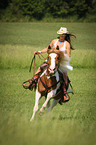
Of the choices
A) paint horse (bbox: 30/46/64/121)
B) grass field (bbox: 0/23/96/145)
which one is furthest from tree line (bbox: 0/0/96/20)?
paint horse (bbox: 30/46/64/121)

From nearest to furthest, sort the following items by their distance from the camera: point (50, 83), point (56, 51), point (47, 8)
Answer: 1. point (56, 51)
2. point (50, 83)
3. point (47, 8)

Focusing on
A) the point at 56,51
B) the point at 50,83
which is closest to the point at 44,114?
the point at 50,83

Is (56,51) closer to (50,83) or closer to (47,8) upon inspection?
(50,83)

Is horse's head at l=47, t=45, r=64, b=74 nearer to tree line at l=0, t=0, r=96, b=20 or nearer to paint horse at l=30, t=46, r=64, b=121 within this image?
paint horse at l=30, t=46, r=64, b=121

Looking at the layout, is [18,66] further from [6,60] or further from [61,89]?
[61,89]

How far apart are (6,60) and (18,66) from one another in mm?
732

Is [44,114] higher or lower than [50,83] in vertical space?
lower

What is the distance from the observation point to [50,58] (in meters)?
7.64

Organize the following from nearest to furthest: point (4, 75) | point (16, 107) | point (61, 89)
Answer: point (61, 89), point (16, 107), point (4, 75)

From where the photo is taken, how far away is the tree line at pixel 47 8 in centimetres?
5397

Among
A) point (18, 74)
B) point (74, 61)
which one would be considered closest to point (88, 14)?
point (74, 61)

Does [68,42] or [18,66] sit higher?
[68,42]

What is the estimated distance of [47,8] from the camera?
5441cm

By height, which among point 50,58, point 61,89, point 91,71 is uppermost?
point 50,58
